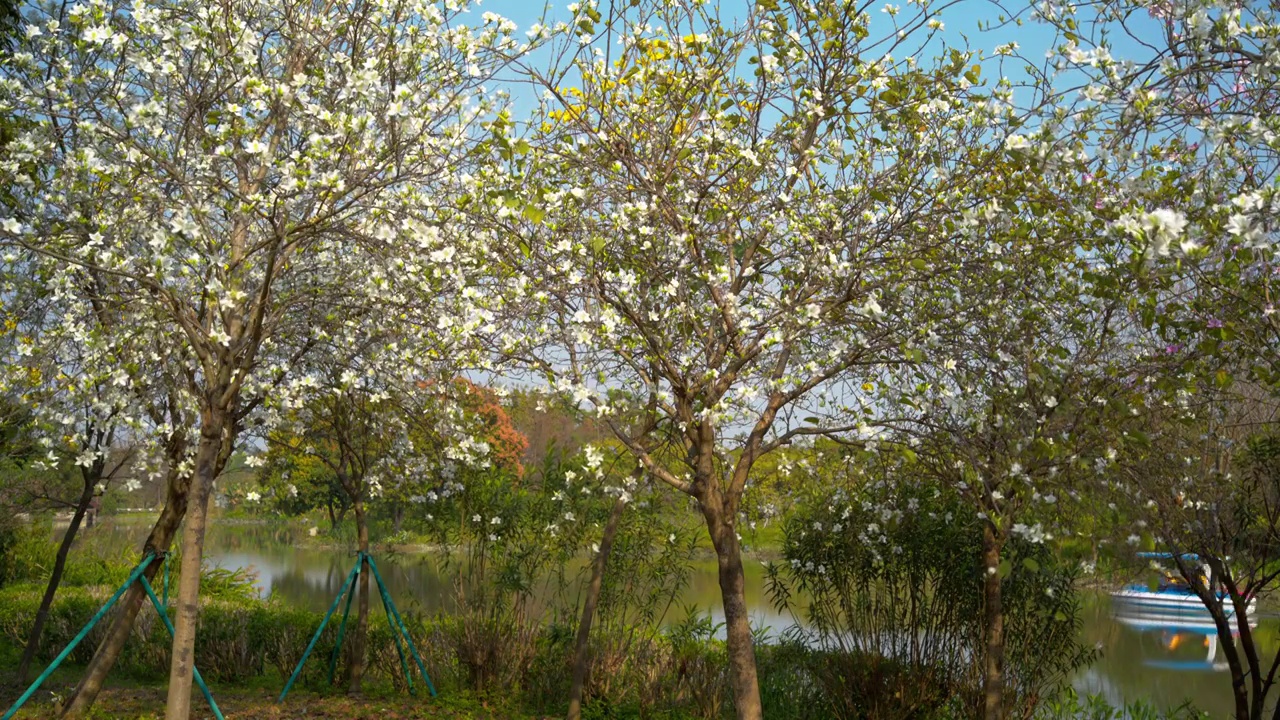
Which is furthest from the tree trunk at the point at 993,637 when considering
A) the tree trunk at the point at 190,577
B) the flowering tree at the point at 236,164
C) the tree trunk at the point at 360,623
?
the tree trunk at the point at 190,577

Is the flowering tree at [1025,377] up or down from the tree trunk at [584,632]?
up

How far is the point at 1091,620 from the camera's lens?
14.9 m

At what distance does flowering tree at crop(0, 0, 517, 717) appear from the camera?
4.48 meters

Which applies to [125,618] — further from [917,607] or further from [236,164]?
[917,607]

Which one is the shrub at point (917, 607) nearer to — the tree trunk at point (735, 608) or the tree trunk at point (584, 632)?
the tree trunk at point (584, 632)

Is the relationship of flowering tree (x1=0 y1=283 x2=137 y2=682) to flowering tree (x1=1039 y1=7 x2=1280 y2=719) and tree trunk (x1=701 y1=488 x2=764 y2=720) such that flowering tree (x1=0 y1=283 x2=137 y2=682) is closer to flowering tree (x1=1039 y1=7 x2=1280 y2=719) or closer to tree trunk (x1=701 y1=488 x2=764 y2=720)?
tree trunk (x1=701 y1=488 x2=764 y2=720)

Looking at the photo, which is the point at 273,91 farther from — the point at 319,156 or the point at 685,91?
the point at 685,91

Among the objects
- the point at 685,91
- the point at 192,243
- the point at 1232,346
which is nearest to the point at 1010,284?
the point at 1232,346

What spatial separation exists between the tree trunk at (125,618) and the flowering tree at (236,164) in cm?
130

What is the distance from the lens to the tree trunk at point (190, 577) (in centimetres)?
523

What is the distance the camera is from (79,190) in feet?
16.9

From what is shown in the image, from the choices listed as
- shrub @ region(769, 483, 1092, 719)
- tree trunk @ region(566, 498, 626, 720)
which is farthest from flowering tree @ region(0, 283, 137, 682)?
shrub @ region(769, 483, 1092, 719)

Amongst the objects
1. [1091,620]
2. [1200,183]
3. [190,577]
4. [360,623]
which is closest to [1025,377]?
[1200,183]

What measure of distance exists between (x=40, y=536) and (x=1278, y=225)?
1667cm
